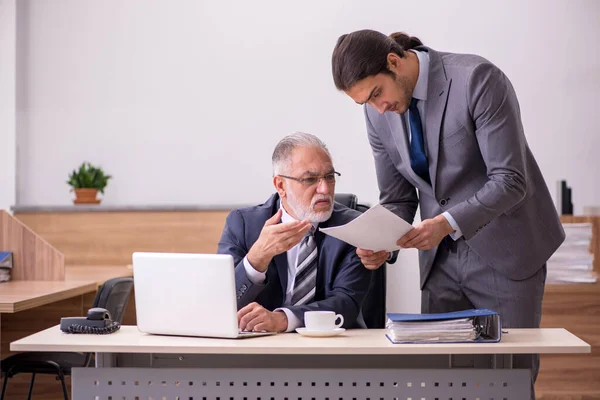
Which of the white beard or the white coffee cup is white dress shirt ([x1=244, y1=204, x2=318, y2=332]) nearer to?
the white beard

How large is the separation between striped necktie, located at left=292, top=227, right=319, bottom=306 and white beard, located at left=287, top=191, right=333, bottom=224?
69mm

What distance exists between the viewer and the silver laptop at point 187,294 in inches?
75.2

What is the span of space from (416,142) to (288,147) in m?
0.40

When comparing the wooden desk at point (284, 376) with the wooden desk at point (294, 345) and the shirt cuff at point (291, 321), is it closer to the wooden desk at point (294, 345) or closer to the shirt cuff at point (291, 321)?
the wooden desk at point (294, 345)

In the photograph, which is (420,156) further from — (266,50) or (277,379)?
(266,50)

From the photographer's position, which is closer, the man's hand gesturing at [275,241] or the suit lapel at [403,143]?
the man's hand gesturing at [275,241]

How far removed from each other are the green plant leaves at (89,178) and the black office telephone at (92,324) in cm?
281

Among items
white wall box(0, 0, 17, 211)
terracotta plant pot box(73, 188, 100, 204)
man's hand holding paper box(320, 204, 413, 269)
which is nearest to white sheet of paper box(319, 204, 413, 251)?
man's hand holding paper box(320, 204, 413, 269)

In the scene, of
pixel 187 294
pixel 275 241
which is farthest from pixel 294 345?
pixel 275 241

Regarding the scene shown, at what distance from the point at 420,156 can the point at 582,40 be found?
3.04 meters

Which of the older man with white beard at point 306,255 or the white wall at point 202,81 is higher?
the white wall at point 202,81

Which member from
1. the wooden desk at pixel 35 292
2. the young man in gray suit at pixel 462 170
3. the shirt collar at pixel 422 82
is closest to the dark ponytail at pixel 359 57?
the young man in gray suit at pixel 462 170

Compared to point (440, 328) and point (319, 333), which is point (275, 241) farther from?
point (440, 328)

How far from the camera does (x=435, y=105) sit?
7.43 ft
